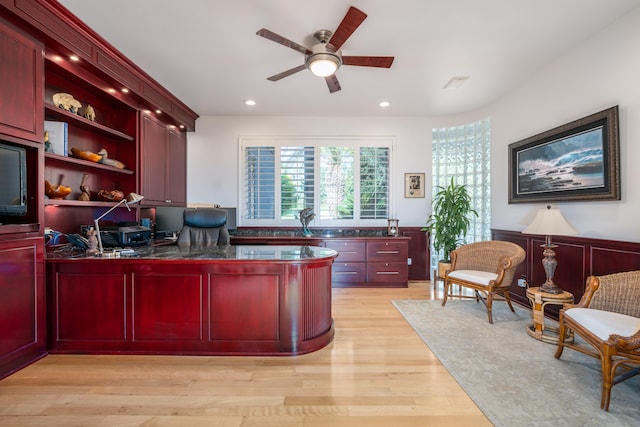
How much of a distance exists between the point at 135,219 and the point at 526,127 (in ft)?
17.3

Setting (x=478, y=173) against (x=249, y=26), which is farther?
(x=478, y=173)

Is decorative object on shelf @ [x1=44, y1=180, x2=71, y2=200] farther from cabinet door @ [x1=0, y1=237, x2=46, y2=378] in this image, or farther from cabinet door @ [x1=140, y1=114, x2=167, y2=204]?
cabinet door @ [x1=140, y1=114, x2=167, y2=204]

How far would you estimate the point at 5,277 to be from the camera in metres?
2.01

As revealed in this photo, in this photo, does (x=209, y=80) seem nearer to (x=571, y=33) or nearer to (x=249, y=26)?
(x=249, y=26)

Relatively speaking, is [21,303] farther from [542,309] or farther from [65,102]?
[542,309]

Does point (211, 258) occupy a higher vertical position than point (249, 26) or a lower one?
lower

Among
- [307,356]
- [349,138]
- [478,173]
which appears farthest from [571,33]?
[307,356]

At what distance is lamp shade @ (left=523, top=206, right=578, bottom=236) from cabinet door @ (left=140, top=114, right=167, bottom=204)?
14.8ft

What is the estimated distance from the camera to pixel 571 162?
2.96 meters

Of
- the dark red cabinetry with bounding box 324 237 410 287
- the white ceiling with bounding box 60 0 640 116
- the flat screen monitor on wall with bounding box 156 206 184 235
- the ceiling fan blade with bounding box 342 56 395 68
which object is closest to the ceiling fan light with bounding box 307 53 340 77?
the ceiling fan blade with bounding box 342 56 395 68

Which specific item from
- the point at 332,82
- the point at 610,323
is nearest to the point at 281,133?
the point at 332,82

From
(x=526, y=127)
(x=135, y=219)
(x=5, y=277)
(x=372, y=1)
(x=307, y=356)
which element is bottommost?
(x=307, y=356)

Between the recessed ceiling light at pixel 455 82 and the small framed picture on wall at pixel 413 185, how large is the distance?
5.27 ft

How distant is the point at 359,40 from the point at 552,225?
8.37 feet
